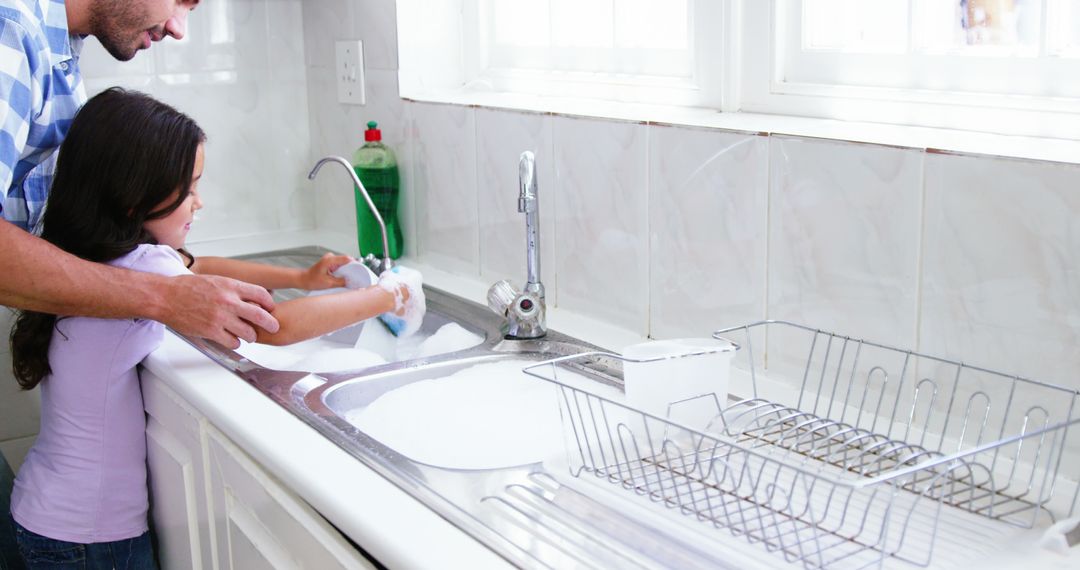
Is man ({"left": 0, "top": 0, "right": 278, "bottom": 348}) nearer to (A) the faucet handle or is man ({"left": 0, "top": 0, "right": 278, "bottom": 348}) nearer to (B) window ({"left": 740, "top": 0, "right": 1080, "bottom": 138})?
(A) the faucet handle

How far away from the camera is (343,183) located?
2.29 m

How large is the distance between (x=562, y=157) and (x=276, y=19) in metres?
0.98

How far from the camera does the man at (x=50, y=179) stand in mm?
1318

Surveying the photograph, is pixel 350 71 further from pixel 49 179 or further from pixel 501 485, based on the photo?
pixel 501 485

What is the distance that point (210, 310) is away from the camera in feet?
4.63

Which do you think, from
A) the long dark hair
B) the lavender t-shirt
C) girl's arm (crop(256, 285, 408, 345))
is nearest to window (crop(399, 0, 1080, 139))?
girl's arm (crop(256, 285, 408, 345))

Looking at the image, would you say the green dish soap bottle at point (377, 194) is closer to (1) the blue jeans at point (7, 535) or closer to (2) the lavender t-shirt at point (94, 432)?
(2) the lavender t-shirt at point (94, 432)

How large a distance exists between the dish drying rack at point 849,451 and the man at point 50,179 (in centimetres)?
51

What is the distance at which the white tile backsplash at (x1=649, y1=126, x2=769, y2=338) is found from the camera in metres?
1.31

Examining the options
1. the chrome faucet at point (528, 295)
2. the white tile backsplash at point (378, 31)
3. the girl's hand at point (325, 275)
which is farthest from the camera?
the white tile backsplash at point (378, 31)

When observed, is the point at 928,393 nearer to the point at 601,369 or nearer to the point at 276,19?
the point at 601,369

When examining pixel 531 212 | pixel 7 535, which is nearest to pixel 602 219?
pixel 531 212

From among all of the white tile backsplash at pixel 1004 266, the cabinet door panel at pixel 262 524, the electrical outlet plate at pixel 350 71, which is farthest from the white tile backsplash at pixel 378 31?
the white tile backsplash at pixel 1004 266

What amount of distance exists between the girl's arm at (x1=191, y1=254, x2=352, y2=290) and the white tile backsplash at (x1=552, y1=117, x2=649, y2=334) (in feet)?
1.29
